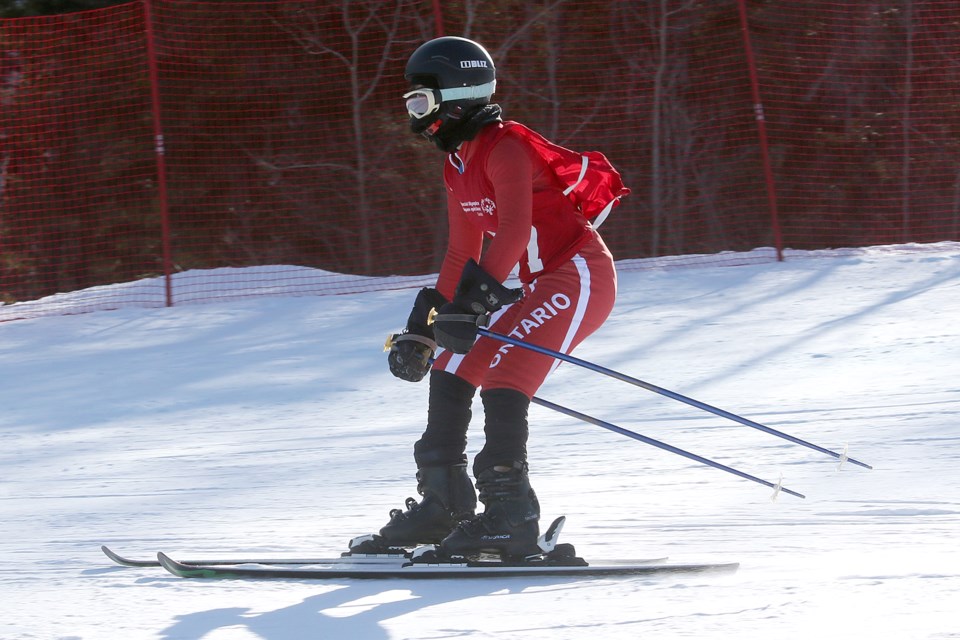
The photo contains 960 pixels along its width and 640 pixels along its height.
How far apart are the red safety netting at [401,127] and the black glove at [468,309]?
691 centimetres

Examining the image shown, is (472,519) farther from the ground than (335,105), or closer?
closer

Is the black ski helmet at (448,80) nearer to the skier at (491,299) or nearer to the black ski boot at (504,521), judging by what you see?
the skier at (491,299)

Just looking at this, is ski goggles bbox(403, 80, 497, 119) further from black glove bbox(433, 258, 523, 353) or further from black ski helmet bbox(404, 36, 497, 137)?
black glove bbox(433, 258, 523, 353)

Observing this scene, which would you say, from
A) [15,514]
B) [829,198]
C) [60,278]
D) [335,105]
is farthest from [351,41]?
[15,514]

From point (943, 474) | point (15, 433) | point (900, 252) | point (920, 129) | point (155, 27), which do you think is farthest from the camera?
point (920, 129)

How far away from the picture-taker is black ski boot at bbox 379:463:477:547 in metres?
3.41

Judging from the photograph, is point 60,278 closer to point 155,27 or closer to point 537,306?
point 155,27

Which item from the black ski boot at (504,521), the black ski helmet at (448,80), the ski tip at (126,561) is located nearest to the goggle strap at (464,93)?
the black ski helmet at (448,80)

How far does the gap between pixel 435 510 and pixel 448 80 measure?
1245 millimetres

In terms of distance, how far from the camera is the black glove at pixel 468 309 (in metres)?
3.11

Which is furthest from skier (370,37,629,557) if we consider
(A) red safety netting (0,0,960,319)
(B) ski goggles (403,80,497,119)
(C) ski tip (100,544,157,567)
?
(A) red safety netting (0,0,960,319)

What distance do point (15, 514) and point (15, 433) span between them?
1.57 m

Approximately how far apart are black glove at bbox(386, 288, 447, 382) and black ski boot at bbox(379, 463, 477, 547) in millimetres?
299

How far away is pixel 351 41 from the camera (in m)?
10.9
